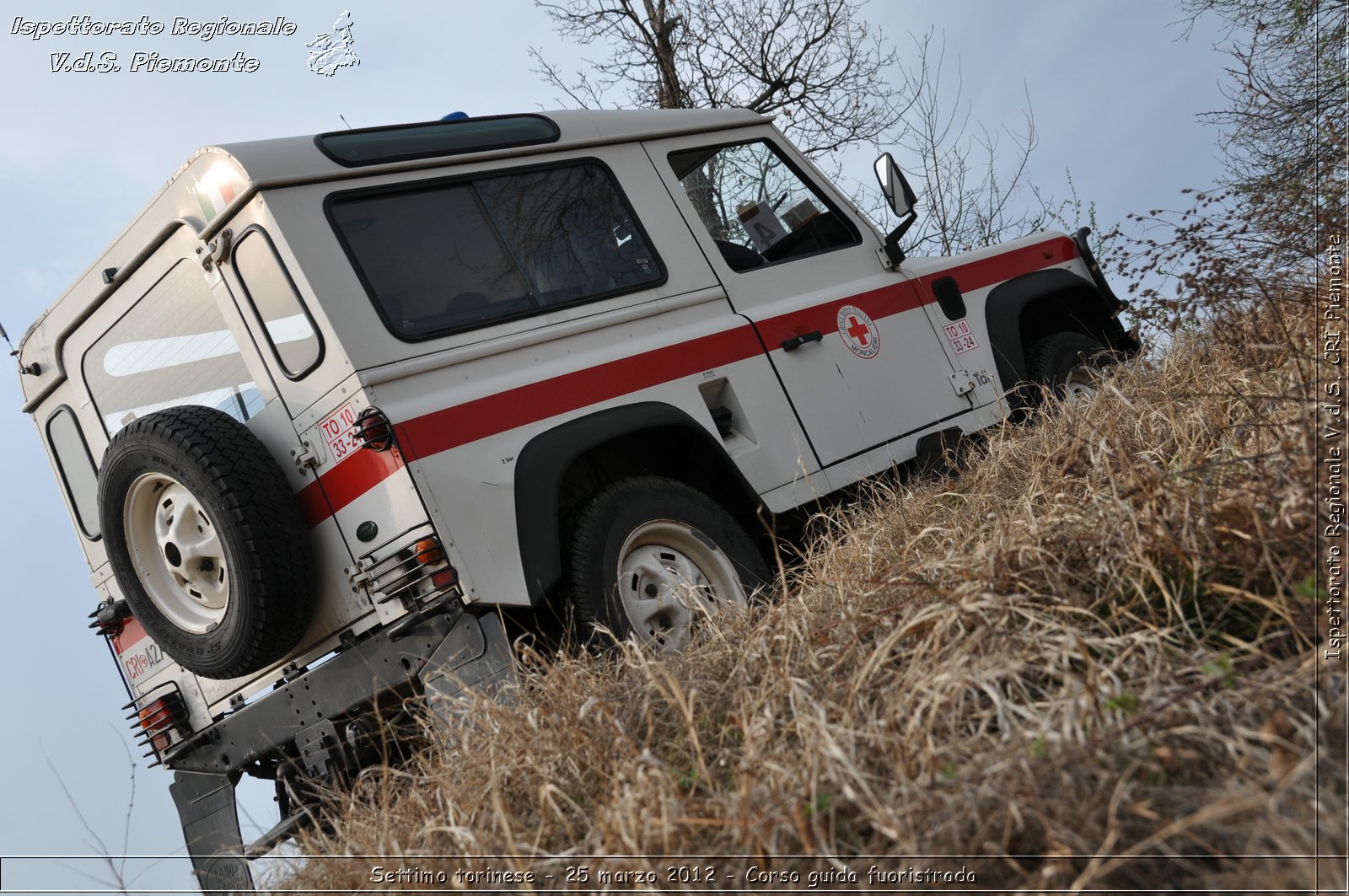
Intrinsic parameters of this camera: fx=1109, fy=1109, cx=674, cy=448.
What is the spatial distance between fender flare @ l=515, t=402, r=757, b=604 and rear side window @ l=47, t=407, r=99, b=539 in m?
2.16


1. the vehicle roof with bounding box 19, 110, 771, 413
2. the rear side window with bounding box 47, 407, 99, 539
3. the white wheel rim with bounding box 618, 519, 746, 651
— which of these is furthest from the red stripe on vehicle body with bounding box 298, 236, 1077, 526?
the rear side window with bounding box 47, 407, 99, 539

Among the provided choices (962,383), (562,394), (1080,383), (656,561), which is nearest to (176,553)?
(562,394)

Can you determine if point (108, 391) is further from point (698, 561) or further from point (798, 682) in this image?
point (798, 682)

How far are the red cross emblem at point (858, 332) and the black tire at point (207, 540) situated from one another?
2.54 m

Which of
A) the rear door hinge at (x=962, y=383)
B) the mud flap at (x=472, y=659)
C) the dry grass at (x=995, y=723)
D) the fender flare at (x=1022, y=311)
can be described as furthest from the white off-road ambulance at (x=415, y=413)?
the fender flare at (x=1022, y=311)

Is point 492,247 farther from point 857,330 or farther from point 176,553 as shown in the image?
point 857,330

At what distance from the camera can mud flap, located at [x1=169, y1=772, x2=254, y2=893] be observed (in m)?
4.11

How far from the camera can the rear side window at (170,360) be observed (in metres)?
4.04

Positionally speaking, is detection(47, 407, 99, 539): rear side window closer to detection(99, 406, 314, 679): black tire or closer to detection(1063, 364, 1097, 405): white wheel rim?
detection(99, 406, 314, 679): black tire

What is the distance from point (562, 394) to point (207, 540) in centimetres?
131

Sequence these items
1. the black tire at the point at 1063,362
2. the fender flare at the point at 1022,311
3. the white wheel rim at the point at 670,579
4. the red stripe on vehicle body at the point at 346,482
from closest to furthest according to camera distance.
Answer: the red stripe on vehicle body at the point at 346,482 < the white wheel rim at the point at 670,579 < the fender flare at the point at 1022,311 < the black tire at the point at 1063,362

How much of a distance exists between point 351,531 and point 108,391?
1.61 meters

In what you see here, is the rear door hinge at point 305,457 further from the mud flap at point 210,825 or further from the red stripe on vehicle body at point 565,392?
the mud flap at point 210,825

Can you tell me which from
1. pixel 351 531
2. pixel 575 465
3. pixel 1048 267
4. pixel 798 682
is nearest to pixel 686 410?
pixel 575 465
